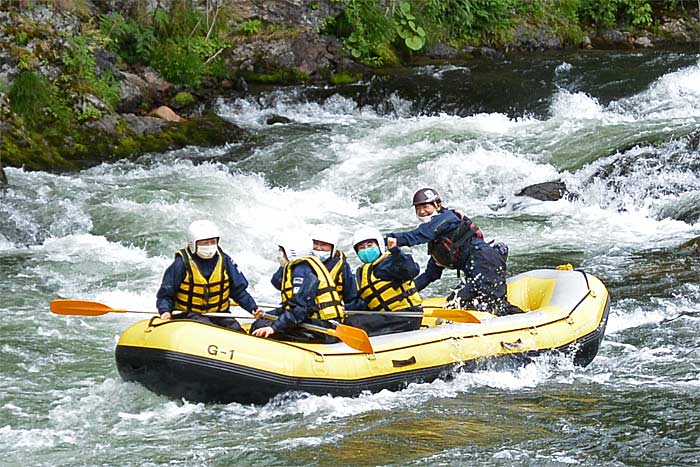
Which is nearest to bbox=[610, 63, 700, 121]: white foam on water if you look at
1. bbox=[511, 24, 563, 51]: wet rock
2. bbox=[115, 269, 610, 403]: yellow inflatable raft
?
bbox=[511, 24, 563, 51]: wet rock

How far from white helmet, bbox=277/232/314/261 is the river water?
0.89 m

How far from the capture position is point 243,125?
1616 cm

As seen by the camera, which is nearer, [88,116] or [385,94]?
[88,116]

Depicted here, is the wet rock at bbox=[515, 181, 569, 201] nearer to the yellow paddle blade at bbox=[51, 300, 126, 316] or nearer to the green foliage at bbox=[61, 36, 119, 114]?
the green foliage at bbox=[61, 36, 119, 114]

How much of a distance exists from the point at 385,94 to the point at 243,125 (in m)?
2.52

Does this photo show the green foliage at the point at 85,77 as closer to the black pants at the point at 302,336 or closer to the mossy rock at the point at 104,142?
the mossy rock at the point at 104,142

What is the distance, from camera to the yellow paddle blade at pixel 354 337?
6.56 metres

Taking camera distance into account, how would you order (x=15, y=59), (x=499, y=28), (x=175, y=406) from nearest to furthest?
(x=175, y=406), (x=15, y=59), (x=499, y=28)

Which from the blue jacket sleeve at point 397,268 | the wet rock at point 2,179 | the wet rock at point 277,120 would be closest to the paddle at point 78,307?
the blue jacket sleeve at point 397,268

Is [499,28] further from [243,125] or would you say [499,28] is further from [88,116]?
[88,116]

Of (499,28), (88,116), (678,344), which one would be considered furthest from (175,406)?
(499,28)

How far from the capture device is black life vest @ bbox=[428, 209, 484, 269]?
7605 mm

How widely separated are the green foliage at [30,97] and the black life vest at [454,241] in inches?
311

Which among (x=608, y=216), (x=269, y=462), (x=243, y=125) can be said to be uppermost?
(x=243, y=125)
